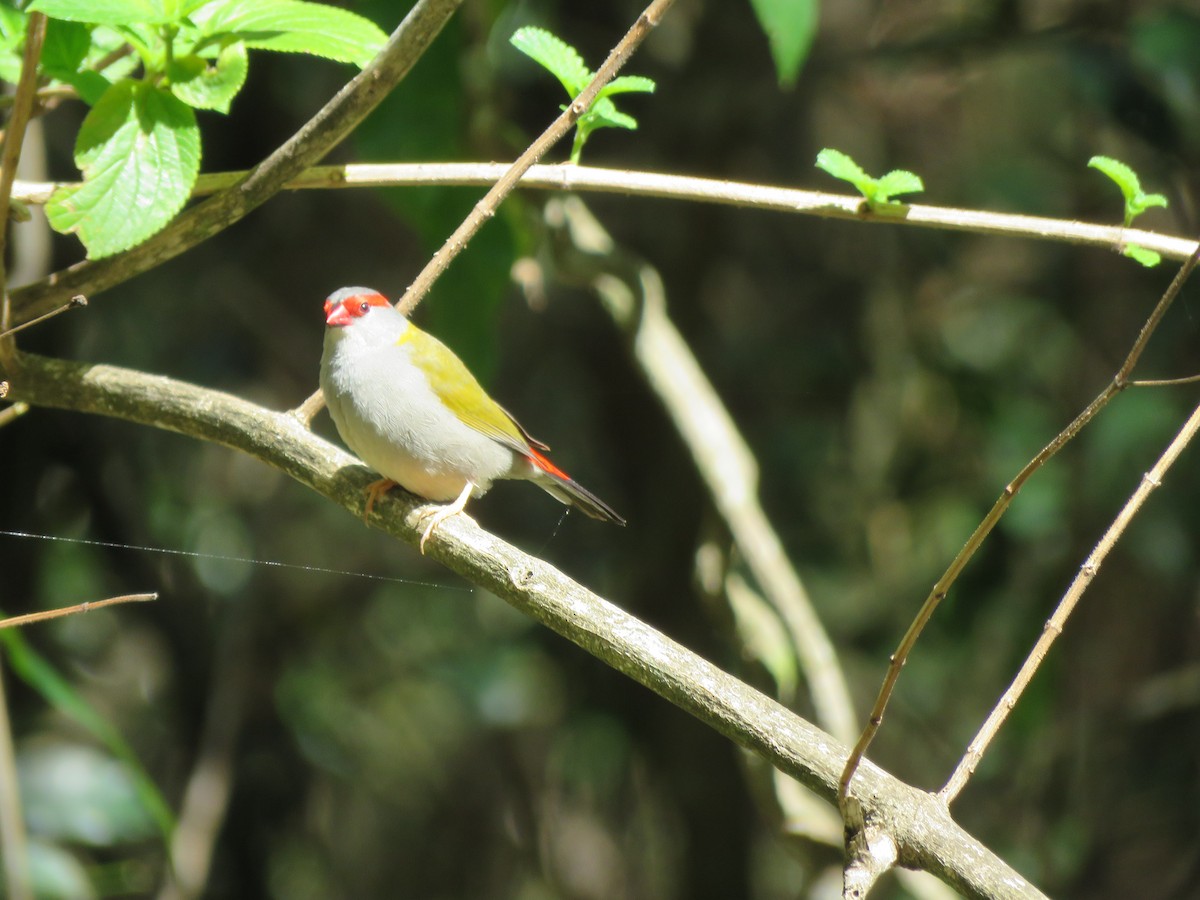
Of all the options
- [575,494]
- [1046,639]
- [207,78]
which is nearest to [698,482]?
[575,494]

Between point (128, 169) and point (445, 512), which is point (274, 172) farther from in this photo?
point (445, 512)

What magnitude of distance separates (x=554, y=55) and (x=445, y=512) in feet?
2.60

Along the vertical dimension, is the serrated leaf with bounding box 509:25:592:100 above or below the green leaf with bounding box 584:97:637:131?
above

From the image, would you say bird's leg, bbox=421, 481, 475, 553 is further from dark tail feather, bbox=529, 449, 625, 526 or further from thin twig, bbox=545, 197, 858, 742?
thin twig, bbox=545, 197, 858, 742

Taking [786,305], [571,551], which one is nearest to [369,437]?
[571,551]

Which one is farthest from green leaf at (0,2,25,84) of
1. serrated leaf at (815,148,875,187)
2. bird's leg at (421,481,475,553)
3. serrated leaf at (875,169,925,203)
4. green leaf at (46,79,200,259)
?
serrated leaf at (875,169,925,203)

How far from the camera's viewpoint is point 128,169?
1959mm

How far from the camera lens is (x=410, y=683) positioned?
22.4 ft

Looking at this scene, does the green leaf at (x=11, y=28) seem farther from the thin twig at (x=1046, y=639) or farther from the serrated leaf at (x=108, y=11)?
the thin twig at (x=1046, y=639)

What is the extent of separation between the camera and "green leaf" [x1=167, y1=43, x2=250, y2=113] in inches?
78.8

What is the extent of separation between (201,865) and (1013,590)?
3.30m

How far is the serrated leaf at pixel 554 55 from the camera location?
6.42 feet

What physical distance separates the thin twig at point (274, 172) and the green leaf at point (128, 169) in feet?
0.42

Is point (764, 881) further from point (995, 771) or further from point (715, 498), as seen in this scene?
point (715, 498)
